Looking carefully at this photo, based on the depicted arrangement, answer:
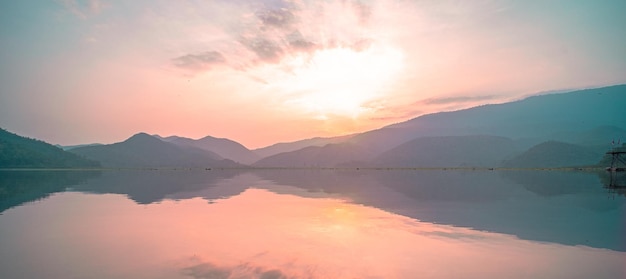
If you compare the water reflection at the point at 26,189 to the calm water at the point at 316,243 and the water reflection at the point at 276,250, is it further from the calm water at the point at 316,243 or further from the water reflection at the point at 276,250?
the water reflection at the point at 276,250

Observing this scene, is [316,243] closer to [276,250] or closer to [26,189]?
[276,250]

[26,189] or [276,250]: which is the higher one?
[26,189]

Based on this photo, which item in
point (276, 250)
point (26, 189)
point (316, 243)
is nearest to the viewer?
point (276, 250)

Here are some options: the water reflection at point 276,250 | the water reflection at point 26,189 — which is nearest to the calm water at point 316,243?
the water reflection at point 276,250

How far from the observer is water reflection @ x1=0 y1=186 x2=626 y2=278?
51.9 ft

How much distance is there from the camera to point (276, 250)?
65.1 ft

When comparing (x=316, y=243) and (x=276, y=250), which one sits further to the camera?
(x=316, y=243)

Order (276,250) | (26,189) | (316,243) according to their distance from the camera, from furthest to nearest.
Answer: (26,189) → (316,243) → (276,250)

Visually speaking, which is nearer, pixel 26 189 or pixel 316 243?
pixel 316 243

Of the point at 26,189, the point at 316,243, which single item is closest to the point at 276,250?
the point at 316,243

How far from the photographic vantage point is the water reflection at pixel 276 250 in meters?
15.8

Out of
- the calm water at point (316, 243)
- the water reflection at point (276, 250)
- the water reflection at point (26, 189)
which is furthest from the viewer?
the water reflection at point (26, 189)

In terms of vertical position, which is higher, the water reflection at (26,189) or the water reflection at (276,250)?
the water reflection at (26,189)

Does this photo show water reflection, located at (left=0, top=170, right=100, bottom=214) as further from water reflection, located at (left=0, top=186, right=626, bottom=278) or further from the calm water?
water reflection, located at (left=0, top=186, right=626, bottom=278)
